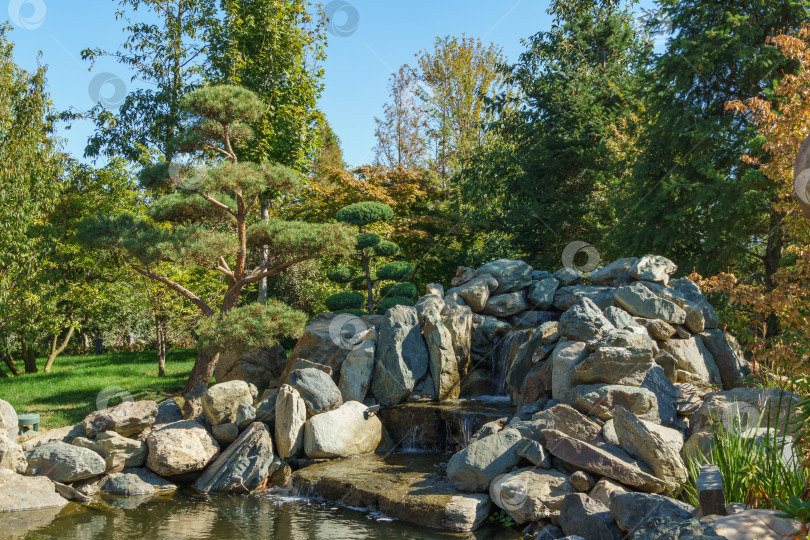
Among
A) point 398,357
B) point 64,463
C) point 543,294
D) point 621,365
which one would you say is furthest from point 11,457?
point 543,294

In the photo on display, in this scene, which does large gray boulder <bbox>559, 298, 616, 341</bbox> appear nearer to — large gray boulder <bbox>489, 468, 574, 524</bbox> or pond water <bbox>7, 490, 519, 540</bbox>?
large gray boulder <bbox>489, 468, 574, 524</bbox>

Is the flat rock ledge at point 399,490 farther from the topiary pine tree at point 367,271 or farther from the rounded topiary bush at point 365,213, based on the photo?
the rounded topiary bush at point 365,213

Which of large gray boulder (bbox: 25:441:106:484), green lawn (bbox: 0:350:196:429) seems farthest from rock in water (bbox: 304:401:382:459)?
green lawn (bbox: 0:350:196:429)

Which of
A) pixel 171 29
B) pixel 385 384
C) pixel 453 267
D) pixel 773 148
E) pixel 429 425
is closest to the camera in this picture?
pixel 773 148

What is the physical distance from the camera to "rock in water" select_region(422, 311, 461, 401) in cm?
997

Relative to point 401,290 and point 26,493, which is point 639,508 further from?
point 401,290

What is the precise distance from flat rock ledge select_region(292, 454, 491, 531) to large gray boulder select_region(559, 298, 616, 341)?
233cm

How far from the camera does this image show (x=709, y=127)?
10.7 meters

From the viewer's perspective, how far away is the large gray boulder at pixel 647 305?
8531mm

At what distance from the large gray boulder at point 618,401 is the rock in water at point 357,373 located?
12.8 ft

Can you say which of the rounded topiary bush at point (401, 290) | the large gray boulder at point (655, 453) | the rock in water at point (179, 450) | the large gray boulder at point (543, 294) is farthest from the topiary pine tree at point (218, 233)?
the large gray boulder at point (655, 453)

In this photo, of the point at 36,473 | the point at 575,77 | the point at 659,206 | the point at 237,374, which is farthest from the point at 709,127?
the point at 36,473

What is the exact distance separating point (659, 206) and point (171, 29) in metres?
10.5

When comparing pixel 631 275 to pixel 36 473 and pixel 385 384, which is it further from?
pixel 36 473
